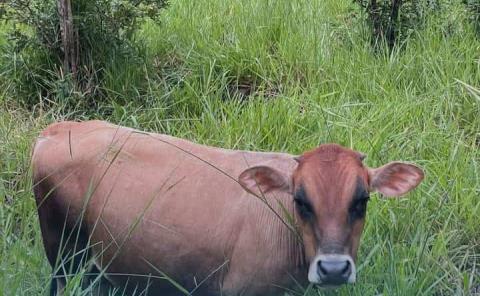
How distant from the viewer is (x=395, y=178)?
13.8 ft

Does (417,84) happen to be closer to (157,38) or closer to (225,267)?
(157,38)

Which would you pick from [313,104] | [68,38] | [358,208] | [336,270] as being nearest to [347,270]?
[336,270]

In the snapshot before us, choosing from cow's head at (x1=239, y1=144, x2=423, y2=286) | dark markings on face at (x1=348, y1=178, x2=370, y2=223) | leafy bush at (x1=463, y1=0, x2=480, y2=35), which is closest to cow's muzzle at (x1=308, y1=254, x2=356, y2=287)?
cow's head at (x1=239, y1=144, x2=423, y2=286)

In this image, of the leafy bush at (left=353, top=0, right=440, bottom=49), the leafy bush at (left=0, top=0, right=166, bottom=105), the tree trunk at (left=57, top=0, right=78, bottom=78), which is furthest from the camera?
the leafy bush at (left=353, top=0, right=440, bottom=49)

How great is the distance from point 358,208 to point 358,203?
0.02 m

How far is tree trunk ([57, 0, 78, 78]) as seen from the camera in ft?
21.4

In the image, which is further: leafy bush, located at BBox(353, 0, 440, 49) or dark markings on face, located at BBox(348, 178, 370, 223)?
leafy bush, located at BBox(353, 0, 440, 49)

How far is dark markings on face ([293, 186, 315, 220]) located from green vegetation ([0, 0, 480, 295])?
48 cm

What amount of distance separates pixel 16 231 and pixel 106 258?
549mm

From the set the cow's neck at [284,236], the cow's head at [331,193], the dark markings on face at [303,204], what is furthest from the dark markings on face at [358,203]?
the cow's neck at [284,236]

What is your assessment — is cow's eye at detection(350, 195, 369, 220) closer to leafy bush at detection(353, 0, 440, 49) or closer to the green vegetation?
the green vegetation

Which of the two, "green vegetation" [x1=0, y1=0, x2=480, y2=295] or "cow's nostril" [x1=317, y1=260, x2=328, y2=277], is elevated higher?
"cow's nostril" [x1=317, y1=260, x2=328, y2=277]

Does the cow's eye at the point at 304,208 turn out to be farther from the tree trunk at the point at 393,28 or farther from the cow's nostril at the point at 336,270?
the tree trunk at the point at 393,28

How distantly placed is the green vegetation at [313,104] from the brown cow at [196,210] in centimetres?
25
